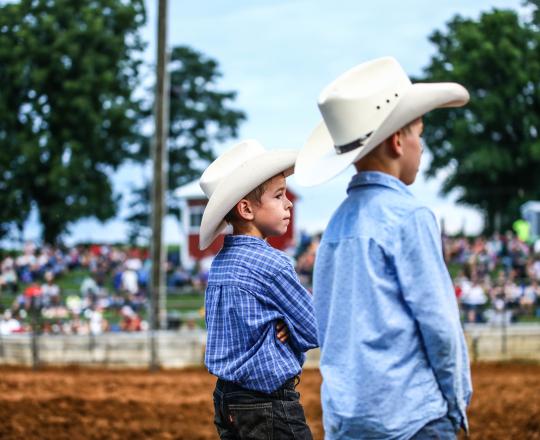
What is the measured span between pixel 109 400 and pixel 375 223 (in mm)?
8812

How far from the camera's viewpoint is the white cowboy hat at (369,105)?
10.0ft

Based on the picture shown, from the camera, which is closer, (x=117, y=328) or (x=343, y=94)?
(x=343, y=94)

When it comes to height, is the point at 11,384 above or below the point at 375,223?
below

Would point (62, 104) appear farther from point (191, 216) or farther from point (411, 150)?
point (411, 150)

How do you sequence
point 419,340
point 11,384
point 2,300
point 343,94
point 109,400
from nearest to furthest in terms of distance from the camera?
point 419,340 → point 343,94 → point 109,400 → point 11,384 → point 2,300

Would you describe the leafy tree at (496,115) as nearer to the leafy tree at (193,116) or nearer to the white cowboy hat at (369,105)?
the leafy tree at (193,116)

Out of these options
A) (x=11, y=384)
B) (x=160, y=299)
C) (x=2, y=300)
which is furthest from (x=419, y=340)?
(x=2, y=300)

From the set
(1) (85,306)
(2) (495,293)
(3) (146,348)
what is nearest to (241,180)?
(3) (146,348)

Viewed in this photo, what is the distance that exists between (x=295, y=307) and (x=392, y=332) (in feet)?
3.24

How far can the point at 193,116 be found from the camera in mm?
60781

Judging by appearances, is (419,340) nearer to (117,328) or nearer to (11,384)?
(11,384)

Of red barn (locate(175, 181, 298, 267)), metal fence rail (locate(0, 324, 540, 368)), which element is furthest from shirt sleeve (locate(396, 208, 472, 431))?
red barn (locate(175, 181, 298, 267))

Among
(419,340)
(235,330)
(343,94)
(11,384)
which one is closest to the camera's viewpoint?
(419,340)

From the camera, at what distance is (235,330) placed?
12.7 feet
